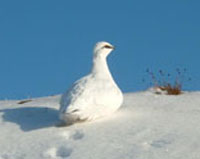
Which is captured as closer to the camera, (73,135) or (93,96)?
(73,135)

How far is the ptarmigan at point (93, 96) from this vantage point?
729 cm

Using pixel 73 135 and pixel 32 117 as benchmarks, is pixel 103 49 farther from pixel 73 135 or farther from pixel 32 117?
pixel 73 135

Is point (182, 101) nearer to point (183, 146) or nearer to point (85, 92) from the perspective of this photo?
point (85, 92)

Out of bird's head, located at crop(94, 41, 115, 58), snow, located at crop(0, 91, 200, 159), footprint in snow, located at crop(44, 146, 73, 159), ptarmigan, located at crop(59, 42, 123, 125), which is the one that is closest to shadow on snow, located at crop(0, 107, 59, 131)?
snow, located at crop(0, 91, 200, 159)

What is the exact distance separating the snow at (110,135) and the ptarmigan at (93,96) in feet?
0.47

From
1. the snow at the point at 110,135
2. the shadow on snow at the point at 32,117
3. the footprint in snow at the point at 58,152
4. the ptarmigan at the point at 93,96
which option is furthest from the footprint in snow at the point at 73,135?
the shadow on snow at the point at 32,117

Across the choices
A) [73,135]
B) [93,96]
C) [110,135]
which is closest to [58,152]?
[73,135]

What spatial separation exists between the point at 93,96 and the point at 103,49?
3.17 feet

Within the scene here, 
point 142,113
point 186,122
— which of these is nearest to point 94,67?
point 142,113

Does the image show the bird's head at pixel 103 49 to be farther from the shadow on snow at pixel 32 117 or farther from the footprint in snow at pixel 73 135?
the footprint in snow at pixel 73 135

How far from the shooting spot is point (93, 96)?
7.46 metres

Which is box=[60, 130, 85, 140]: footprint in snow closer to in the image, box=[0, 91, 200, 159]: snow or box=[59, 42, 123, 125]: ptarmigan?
box=[0, 91, 200, 159]: snow

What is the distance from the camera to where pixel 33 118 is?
8172 millimetres

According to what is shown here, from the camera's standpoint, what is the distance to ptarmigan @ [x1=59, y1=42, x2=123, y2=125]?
7.29 meters
